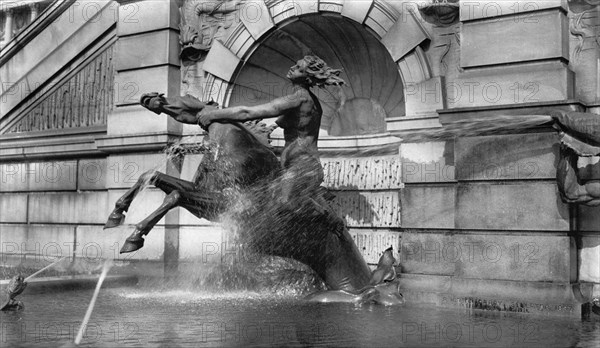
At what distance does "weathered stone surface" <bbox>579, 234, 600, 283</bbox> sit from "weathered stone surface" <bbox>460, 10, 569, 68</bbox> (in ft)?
7.56

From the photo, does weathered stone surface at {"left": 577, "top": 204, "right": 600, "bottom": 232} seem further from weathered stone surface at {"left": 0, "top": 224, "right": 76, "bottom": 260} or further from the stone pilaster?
weathered stone surface at {"left": 0, "top": 224, "right": 76, "bottom": 260}

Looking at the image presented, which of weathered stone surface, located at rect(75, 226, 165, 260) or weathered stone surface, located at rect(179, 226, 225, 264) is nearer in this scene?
weathered stone surface, located at rect(179, 226, 225, 264)

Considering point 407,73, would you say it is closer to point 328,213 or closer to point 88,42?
point 328,213

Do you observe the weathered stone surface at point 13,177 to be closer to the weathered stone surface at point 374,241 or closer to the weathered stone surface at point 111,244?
the weathered stone surface at point 111,244

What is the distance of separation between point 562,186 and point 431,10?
11.5 feet

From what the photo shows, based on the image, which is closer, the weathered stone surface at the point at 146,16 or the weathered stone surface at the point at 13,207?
the weathered stone surface at the point at 146,16

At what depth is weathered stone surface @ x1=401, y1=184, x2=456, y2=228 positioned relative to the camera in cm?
1038

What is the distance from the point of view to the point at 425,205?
34.9 ft

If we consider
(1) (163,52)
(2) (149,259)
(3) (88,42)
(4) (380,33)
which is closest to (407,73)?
(4) (380,33)

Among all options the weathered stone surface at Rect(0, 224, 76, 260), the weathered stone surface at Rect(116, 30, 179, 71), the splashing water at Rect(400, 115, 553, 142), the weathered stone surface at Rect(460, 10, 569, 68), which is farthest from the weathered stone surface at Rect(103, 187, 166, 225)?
the weathered stone surface at Rect(460, 10, 569, 68)

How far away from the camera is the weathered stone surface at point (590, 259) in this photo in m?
9.29

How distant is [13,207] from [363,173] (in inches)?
312

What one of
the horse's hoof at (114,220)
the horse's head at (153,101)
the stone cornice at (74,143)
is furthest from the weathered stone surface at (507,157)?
the stone cornice at (74,143)

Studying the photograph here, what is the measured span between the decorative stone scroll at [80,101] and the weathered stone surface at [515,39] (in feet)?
24.8
